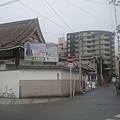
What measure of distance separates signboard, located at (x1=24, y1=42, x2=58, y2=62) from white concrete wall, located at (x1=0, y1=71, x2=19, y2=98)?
11.4 feet

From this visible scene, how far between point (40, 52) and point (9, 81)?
17.4 feet

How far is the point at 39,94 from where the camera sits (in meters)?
19.7

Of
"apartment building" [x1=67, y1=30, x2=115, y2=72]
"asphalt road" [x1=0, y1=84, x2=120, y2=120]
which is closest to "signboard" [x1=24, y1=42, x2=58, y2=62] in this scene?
"asphalt road" [x1=0, y1=84, x2=120, y2=120]

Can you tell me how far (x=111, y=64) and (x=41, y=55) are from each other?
2823 inches

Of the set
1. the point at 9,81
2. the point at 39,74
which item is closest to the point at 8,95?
the point at 9,81

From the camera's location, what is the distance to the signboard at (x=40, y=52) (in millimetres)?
23500

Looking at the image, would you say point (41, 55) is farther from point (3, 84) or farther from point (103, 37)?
point (103, 37)

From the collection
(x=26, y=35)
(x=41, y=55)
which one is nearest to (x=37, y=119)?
(x=41, y=55)

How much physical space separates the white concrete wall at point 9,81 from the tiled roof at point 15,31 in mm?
4397

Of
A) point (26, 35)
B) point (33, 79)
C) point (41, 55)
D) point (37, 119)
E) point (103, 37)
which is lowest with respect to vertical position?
point (37, 119)

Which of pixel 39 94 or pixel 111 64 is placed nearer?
pixel 39 94

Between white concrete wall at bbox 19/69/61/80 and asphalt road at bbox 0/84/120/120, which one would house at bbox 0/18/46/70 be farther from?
asphalt road at bbox 0/84/120/120

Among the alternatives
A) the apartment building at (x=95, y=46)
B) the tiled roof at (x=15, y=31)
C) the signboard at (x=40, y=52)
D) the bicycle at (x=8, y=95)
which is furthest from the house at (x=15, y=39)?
the apartment building at (x=95, y=46)

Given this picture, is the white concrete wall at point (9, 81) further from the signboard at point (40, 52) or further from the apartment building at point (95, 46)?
the apartment building at point (95, 46)
